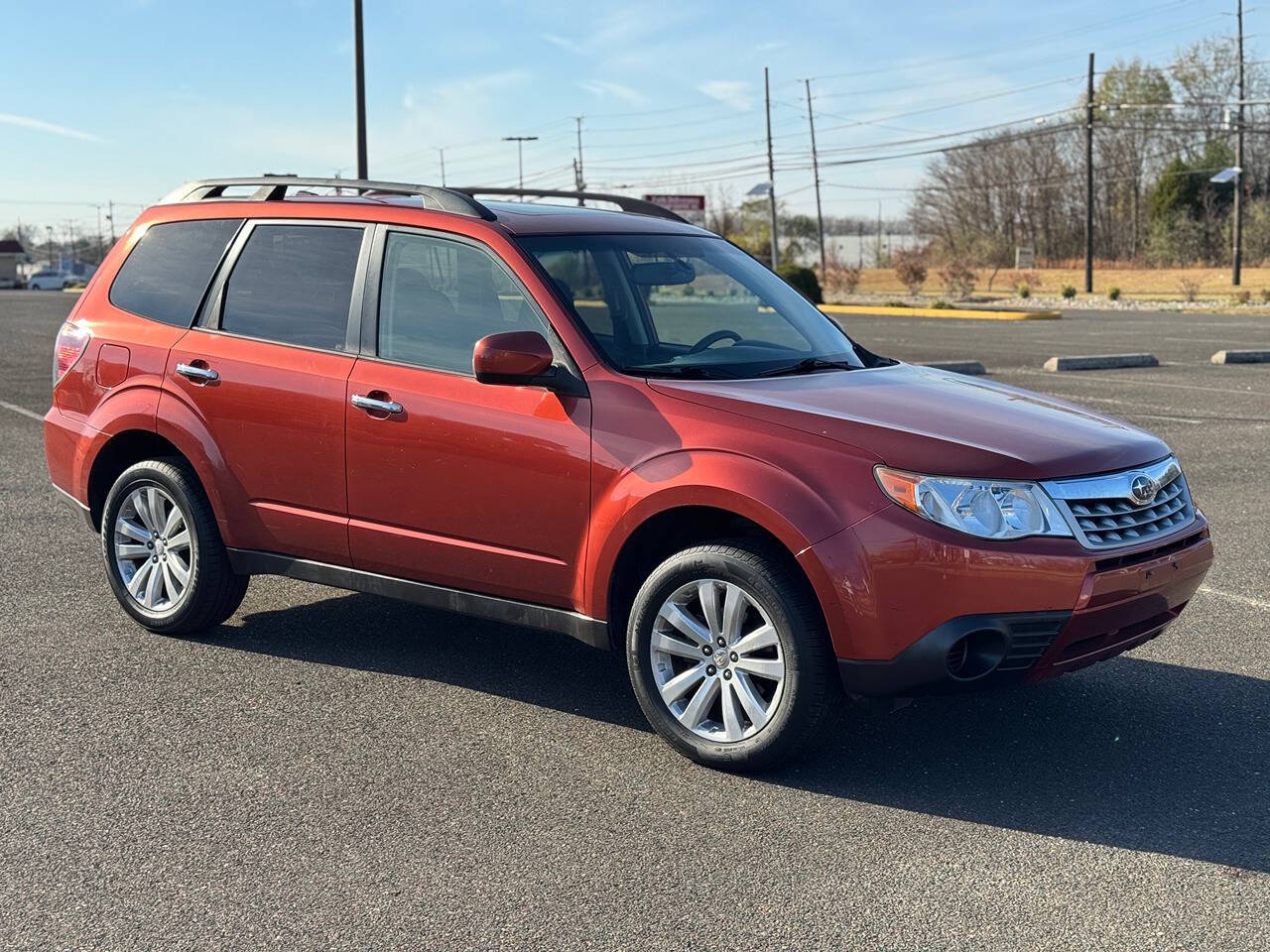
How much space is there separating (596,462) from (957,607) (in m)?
1.35

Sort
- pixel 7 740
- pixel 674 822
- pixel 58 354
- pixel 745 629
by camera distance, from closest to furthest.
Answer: pixel 674 822 → pixel 745 629 → pixel 7 740 → pixel 58 354

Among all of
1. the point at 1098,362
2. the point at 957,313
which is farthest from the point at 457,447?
the point at 957,313

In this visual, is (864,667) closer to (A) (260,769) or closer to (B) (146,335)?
(A) (260,769)

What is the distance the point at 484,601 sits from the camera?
5.19 meters

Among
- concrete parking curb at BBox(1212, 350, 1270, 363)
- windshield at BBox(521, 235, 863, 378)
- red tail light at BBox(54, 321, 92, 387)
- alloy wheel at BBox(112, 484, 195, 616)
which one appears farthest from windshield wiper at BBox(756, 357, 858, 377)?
concrete parking curb at BBox(1212, 350, 1270, 363)

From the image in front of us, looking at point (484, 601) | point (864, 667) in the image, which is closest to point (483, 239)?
point (484, 601)

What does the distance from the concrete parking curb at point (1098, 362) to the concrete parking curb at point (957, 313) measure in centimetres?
1632

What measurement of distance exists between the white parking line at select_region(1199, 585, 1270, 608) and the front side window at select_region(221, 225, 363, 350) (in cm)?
446

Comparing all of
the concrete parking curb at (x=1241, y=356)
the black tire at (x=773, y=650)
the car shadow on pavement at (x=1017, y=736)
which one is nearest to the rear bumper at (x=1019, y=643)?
the black tire at (x=773, y=650)

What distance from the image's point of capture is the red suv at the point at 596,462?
167 inches

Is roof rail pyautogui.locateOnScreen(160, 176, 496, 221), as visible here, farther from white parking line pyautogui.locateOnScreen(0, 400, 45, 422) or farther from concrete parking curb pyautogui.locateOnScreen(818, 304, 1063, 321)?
concrete parking curb pyautogui.locateOnScreen(818, 304, 1063, 321)

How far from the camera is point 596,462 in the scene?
15.6 feet

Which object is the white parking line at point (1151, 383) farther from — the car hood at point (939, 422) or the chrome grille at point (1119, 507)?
the chrome grille at point (1119, 507)

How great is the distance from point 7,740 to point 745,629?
264 centimetres
